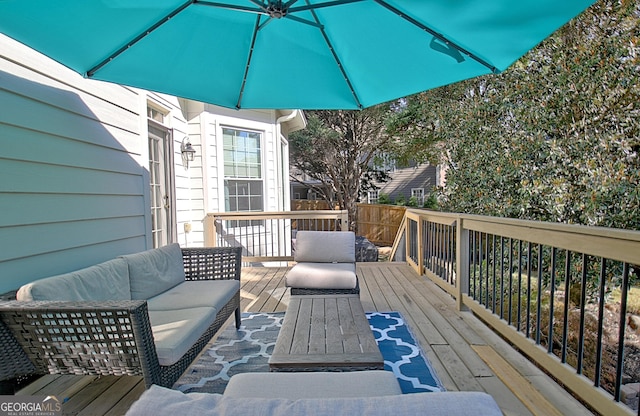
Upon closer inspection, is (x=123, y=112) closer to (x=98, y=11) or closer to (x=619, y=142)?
(x=98, y=11)

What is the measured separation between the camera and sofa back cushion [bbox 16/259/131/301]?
191 centimetres

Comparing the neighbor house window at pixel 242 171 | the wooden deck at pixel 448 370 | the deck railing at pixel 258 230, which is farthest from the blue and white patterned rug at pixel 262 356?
the neighbor house window at pixel 242 171

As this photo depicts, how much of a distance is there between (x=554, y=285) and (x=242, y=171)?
198 inches

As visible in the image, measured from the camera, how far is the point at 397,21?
86.7 inches

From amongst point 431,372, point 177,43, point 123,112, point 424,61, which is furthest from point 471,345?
point 123,112

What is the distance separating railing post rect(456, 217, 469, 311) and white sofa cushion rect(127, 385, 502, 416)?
127 inches

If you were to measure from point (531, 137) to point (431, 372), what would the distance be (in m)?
4.39

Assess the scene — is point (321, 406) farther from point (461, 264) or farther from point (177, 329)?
point (461, 264)

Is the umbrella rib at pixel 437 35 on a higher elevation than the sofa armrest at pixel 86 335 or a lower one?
higher

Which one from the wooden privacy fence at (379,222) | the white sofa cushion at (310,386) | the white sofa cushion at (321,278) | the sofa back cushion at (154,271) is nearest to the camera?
the white sofa cushion at (310,386)

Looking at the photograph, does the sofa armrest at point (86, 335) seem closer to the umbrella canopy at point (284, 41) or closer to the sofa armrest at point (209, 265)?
the umbrella canopy at point (284, 41)

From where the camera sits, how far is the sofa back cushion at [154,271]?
2789mm

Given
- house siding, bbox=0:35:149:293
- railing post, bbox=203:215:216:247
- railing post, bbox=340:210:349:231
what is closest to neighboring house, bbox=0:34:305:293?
house siding, bbox=0:35:149:293

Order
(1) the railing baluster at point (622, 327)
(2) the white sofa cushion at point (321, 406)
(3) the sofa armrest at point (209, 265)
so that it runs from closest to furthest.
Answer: (2) the white sofa cushion at point (321, 406), (1) the railing baluster at point (622, 327), (3) the sofa armrest at point (209, 265)
